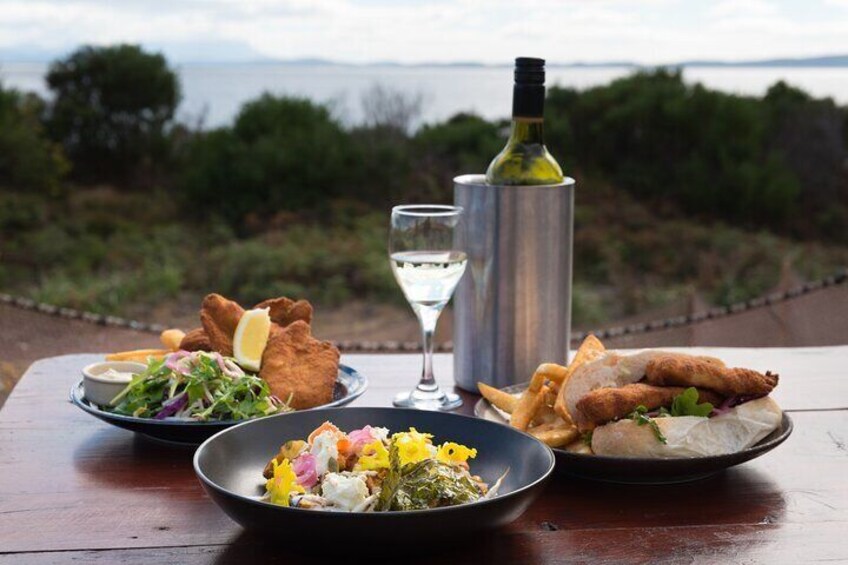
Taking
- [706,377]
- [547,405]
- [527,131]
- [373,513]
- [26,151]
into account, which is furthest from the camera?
[26,151]

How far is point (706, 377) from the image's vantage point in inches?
54.1

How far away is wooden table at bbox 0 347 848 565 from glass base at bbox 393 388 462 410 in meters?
0.34

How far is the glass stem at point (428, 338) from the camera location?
5.40 feet

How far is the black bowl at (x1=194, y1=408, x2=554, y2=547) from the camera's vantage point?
1051mm

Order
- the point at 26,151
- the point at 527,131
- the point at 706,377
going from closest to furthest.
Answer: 1. the point at 706,377
2. the point at 527,131
3. the point at 26,151

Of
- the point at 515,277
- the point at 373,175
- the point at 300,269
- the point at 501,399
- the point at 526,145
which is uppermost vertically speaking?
the point at 526,145

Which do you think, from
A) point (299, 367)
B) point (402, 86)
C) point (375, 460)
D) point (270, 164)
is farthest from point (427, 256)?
point (402, 86)

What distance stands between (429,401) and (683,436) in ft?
1.57

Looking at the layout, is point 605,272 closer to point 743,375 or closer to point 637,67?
point 637,67

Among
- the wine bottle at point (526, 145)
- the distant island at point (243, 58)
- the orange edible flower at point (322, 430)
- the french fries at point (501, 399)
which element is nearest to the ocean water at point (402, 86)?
the distant island at point (243, 58)

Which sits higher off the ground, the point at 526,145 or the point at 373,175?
the point at 526,145

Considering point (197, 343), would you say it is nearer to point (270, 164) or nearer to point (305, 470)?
point (305, 470)

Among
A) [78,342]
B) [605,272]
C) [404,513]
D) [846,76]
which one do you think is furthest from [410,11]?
[404,513]

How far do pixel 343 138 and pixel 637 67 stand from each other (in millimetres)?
2636
